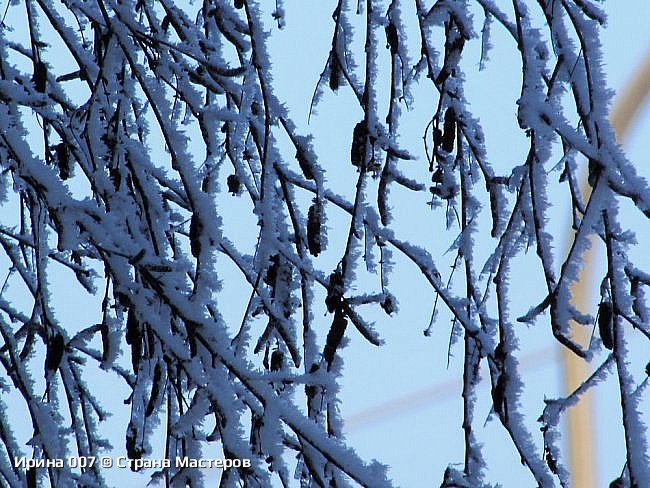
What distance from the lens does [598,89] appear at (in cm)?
108

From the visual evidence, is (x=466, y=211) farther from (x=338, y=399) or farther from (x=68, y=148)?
(x=68, y=148)

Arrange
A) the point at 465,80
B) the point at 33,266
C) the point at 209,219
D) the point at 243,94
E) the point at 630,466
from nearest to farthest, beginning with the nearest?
the point at 630,466
the point at 209,219
the point at 243,94
the point at 465,80
the point at 33,266

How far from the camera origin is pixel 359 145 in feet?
4.22

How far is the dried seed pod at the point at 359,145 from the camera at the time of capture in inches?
50.3

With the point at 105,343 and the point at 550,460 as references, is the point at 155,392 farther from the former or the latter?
the point at 550,460

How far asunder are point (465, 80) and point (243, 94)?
314 mm

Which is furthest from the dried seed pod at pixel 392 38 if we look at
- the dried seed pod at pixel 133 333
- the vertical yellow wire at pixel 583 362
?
the vertical yellow wire at pixel 583 362

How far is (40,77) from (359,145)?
0.53 m

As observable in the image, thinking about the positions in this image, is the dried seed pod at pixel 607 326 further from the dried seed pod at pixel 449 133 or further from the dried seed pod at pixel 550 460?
the dried seed pod at pixel 449 133

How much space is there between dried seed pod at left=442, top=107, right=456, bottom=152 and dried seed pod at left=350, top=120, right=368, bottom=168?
0.34 ft

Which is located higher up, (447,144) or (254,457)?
(447,144)

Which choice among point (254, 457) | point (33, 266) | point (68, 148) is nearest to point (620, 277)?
point (254, 457)

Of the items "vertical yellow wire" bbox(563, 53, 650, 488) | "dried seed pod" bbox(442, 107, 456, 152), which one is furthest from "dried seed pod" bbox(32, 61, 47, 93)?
"vertical yellow wire" bbox(563, 53, 650, 488)

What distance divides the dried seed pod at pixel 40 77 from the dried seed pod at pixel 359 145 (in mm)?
506
